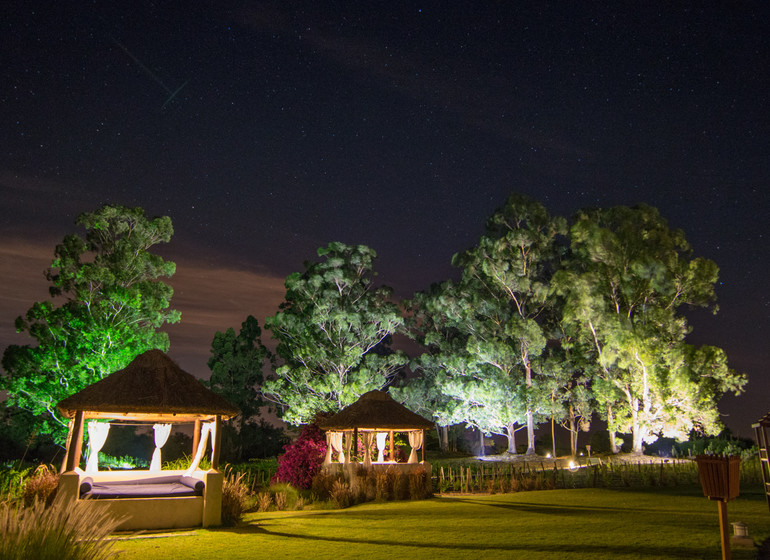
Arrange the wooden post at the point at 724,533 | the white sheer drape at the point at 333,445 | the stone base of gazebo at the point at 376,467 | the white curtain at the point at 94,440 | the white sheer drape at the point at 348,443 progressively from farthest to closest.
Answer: the white sheer drape at the point at 348,443 → the white sheer drape at the point at 333,445 → the stone base of gazebo at the point at 376,467 → the white curtain at the point at 94,440 → the wooden post at the point at 724,533

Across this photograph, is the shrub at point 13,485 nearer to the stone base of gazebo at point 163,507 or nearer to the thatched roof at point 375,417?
the stone base of gazebo at point 163,507

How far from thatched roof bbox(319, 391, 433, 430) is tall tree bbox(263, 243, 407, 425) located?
376 inches

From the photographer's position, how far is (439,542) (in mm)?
7664

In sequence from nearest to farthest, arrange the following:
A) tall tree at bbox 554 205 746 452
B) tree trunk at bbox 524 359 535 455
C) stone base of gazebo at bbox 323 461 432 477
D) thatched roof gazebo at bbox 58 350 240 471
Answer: thatched roof gazebo at bbox 58 350 240 471 < stone base of gazebo at bbox 323 461 432 477 < tall tree at bbox 554 205 746 452 < tree trunk at bbox 524 359 535 455

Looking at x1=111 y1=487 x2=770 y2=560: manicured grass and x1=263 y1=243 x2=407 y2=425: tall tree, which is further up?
x1=263 y1=243 x2=407 y2=425: tall tree

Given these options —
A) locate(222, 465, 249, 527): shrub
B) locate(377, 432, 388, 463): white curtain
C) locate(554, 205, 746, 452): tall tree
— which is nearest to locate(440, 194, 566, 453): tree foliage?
locate(554, 205, 746, 452): tall tree

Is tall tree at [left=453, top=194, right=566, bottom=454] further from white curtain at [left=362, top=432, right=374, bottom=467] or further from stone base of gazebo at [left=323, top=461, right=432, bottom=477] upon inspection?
stone base of gazebo at [left=323, top=461, right=432, bottom=477]

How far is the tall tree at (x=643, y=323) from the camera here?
77.0 feet

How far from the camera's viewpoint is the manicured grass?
6.87 meters

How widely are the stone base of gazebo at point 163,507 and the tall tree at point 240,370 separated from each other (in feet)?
73.4

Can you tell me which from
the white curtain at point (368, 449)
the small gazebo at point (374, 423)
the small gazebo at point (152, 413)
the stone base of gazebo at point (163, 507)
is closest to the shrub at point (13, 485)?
the small gazebo at point (152, 413)

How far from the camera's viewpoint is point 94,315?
2016cm

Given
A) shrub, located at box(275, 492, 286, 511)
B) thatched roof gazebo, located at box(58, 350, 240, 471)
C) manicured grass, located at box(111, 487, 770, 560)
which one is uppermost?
thatched roof gazebo, located at box(58, 350, 240, 471)

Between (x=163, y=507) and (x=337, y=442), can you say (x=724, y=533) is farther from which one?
(x=337, y=442)
